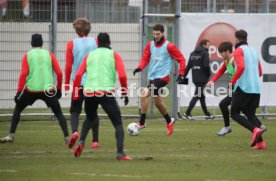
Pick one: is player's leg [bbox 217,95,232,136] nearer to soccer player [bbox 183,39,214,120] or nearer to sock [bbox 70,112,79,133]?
sock [bbox 70,112,79,133]

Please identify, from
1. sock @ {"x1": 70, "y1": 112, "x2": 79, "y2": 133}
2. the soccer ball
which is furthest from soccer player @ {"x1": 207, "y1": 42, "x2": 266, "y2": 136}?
sock @ {"x1": 70, "y1": 112, "x2": 79, "y2": 133}

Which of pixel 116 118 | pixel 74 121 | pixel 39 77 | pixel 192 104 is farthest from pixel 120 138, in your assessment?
pixel 192 104

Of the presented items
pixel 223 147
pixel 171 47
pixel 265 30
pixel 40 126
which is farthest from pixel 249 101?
pixel 265 30

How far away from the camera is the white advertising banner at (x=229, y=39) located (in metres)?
22.0

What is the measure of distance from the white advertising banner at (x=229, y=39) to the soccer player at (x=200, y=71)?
0.26 meters

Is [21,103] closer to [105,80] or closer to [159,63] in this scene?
[105,80]

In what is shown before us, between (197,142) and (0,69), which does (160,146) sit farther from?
(0,69)

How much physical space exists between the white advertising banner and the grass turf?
12.9ft

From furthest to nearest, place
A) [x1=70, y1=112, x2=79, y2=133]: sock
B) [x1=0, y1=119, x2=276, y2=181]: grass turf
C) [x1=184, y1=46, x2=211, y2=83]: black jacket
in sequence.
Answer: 1. [x1=184, y1=46, x2=211, y2=83]: black jacket
2. [x1=70, y1=112, x2=79, y2=133]: sock
3. [x1=0, y1=119, x2=276, y2=181]: grass turf

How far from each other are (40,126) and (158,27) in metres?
4.19

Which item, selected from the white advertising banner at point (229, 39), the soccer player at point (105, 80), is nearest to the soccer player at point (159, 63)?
the white advertising banner at point (229, 39)

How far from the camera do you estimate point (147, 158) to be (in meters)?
12.5

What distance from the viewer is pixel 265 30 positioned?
73.8 ft

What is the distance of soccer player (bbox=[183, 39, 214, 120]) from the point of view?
21.7 metres
